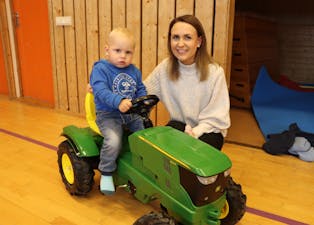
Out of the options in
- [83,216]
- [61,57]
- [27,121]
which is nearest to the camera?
[83,216]

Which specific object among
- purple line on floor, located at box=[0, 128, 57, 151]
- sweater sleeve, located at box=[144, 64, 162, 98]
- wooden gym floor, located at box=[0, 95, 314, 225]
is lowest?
purple line on floor, located at box=[0, 128, 57, 151]

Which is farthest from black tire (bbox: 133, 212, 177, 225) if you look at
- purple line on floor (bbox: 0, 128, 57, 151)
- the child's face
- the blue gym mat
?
the blue gym mat

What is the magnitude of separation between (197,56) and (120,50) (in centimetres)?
49

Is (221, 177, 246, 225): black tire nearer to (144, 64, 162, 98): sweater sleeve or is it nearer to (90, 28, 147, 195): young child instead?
(90, 28, 147, 195): young child

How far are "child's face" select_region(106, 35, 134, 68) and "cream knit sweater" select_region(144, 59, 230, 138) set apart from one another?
1.12 feet

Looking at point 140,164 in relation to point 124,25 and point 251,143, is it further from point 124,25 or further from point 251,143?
point 124,25

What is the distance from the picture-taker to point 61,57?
3.74 m

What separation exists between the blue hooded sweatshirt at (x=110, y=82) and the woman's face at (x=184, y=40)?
11.9 inches

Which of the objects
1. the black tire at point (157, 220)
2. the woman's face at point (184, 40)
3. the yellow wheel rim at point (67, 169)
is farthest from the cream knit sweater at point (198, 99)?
the yellow wheel rim at point (67, 169)

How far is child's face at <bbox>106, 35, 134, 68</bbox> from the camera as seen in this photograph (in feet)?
5.80

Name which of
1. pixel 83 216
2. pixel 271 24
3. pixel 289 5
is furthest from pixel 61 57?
pixel 289 5

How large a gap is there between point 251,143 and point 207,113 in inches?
43.8

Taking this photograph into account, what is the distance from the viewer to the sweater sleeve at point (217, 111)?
1.89 meters

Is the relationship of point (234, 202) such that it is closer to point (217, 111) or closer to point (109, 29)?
point (217, 111)
